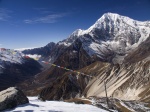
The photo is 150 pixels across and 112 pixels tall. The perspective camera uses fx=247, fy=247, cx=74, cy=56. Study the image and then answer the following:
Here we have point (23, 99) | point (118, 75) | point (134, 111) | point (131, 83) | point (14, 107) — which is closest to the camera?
point (14, 107)

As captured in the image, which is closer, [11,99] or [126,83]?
[11,99]

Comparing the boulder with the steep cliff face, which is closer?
the boulder

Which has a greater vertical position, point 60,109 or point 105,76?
point 105,76

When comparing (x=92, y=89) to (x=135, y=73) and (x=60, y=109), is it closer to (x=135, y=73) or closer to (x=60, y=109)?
(x=135, y=73)

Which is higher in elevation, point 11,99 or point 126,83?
point 126,83

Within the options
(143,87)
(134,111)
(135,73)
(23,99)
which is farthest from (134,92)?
(23,99)

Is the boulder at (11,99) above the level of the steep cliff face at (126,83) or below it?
below

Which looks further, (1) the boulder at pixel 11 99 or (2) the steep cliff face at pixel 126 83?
(2) the steep cliff face at pixel 126 83

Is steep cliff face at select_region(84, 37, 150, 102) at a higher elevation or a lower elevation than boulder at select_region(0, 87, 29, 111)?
higher
